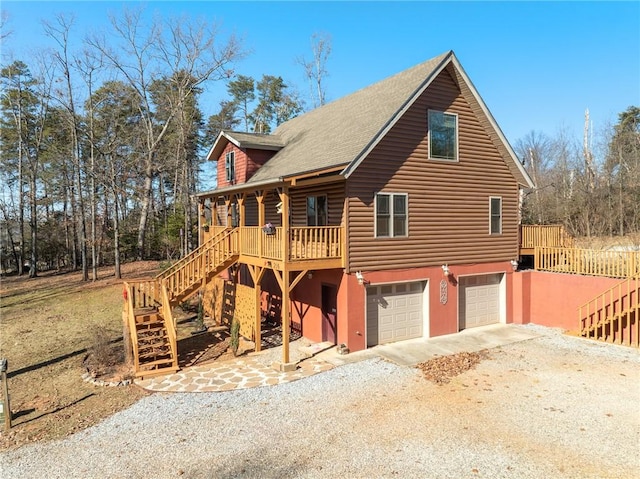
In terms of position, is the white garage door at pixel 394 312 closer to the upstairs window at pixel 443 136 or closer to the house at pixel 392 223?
the house at pixel 392 223

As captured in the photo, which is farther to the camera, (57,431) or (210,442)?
(57,431)

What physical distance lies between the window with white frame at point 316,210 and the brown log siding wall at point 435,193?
4.83 ft

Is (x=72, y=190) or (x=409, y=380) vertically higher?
(x=72, y=190)

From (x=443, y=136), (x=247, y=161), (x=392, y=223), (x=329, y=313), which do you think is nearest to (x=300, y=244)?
(x=329, y=313)

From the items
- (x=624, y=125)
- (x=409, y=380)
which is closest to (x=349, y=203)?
(x=409, y=380)

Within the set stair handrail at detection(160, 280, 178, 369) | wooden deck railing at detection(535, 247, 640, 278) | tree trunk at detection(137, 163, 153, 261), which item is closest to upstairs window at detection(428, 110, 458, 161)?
wooden deck railing at detection(535, 247, 640, 278)

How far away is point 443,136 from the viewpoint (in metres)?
14.1

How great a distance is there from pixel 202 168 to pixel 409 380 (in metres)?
37.2

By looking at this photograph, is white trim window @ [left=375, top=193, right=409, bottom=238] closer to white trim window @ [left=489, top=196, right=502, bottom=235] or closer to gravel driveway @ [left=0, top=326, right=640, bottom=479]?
white trim window @ [left=489, top=196, right=502, bottom=235]

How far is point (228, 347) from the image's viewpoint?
43.4 ft

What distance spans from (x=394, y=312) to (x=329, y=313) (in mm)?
2197

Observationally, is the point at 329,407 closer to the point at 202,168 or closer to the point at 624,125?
the point at 202,168

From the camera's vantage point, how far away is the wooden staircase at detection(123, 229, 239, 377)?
1110 cm

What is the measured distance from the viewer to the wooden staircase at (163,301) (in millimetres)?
11098
